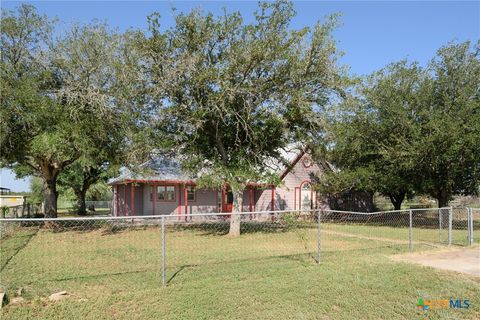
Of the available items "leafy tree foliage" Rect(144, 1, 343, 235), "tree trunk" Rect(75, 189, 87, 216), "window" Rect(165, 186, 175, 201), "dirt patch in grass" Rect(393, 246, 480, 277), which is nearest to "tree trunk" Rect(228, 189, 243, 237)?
"leafy tree foliage" Rect(144, 1, 343, 235)

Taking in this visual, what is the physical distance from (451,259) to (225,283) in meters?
6.28

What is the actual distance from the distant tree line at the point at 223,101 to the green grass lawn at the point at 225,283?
511cm

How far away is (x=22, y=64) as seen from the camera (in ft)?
53.8

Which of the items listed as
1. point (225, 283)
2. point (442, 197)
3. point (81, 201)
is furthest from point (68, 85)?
point (81, 201)

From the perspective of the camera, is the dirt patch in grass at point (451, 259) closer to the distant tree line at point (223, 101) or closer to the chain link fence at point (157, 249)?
the chain link fence at point (157, 249)

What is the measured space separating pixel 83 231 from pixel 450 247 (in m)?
14.6

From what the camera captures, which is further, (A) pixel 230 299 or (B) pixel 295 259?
(B) pixel 295 259

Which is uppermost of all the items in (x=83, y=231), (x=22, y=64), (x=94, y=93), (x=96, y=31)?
(x=96, y=31)

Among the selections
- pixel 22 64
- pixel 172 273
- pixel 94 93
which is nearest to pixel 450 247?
pixel 172 273

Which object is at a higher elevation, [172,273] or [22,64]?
[22,64]

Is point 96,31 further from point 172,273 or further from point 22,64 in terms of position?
point 172,273

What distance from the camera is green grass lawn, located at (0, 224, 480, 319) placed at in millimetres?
5844

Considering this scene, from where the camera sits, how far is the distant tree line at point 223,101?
47.0 feet
